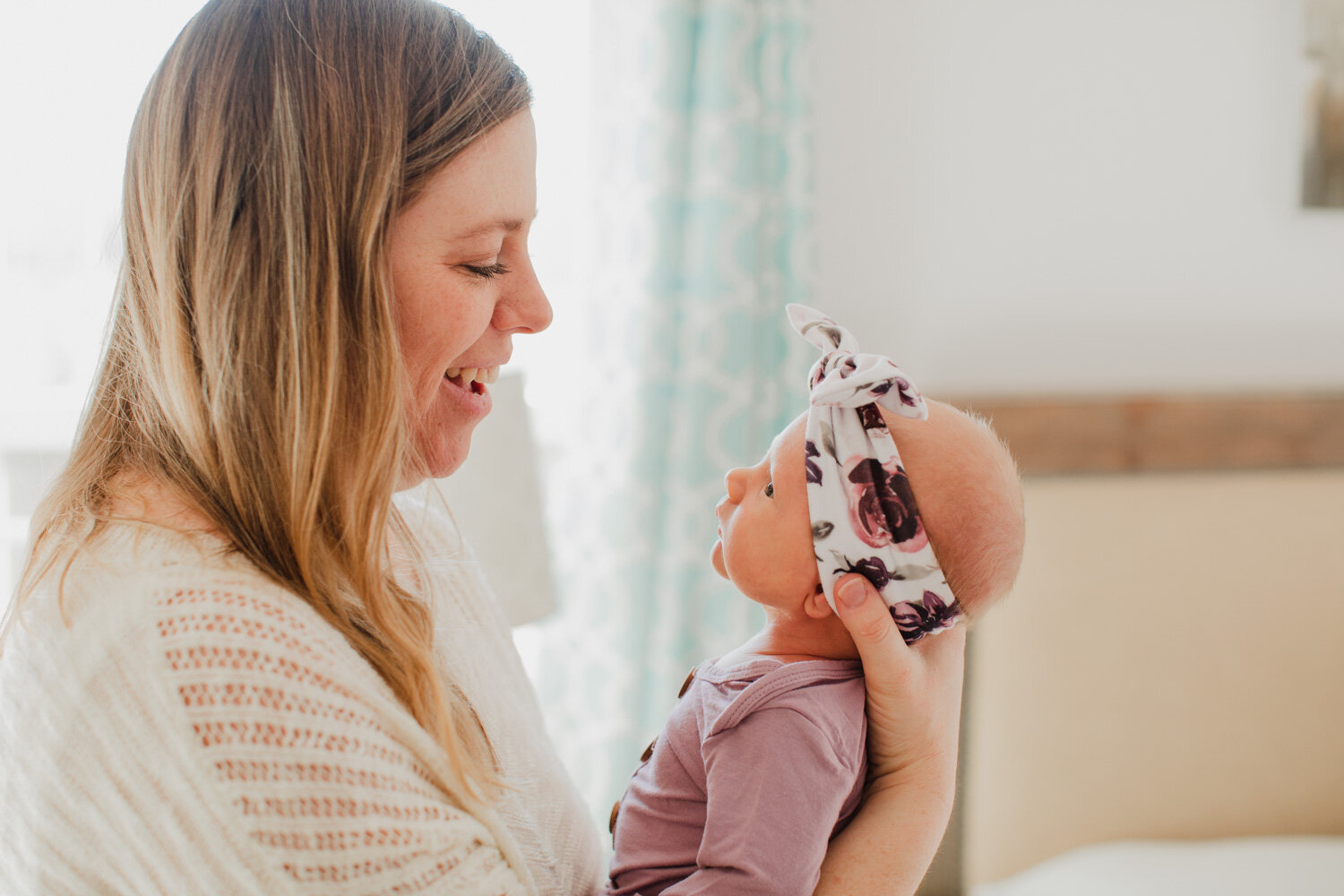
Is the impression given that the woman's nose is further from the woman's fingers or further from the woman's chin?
the woman's fingers

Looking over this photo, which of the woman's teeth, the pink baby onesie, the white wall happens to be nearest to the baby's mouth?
the woman's teeth

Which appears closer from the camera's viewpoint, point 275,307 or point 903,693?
point 275,307

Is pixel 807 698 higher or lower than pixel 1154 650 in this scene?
higher

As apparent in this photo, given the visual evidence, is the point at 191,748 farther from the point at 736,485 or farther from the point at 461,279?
the point at 736,485

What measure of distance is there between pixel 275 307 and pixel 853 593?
59 cm

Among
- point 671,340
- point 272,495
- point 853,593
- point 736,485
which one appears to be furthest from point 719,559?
point 671,340

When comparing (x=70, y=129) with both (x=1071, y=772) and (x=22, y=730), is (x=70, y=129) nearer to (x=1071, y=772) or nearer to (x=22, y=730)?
(x=22, y=730)

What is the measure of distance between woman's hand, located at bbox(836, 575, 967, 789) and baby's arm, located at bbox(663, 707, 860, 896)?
10cm

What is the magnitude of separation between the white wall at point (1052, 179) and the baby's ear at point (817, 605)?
1.32 m

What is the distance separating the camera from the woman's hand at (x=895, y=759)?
3.21ft

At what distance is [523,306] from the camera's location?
3.28ft

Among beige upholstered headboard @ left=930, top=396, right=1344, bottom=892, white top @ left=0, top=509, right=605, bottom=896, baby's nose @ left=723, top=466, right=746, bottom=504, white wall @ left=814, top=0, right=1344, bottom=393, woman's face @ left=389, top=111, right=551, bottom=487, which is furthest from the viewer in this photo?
white wall @ left=814, top=0, right=1344, bottom=393

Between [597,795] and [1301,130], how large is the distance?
7.22 ft

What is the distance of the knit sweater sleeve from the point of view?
0.68 m
